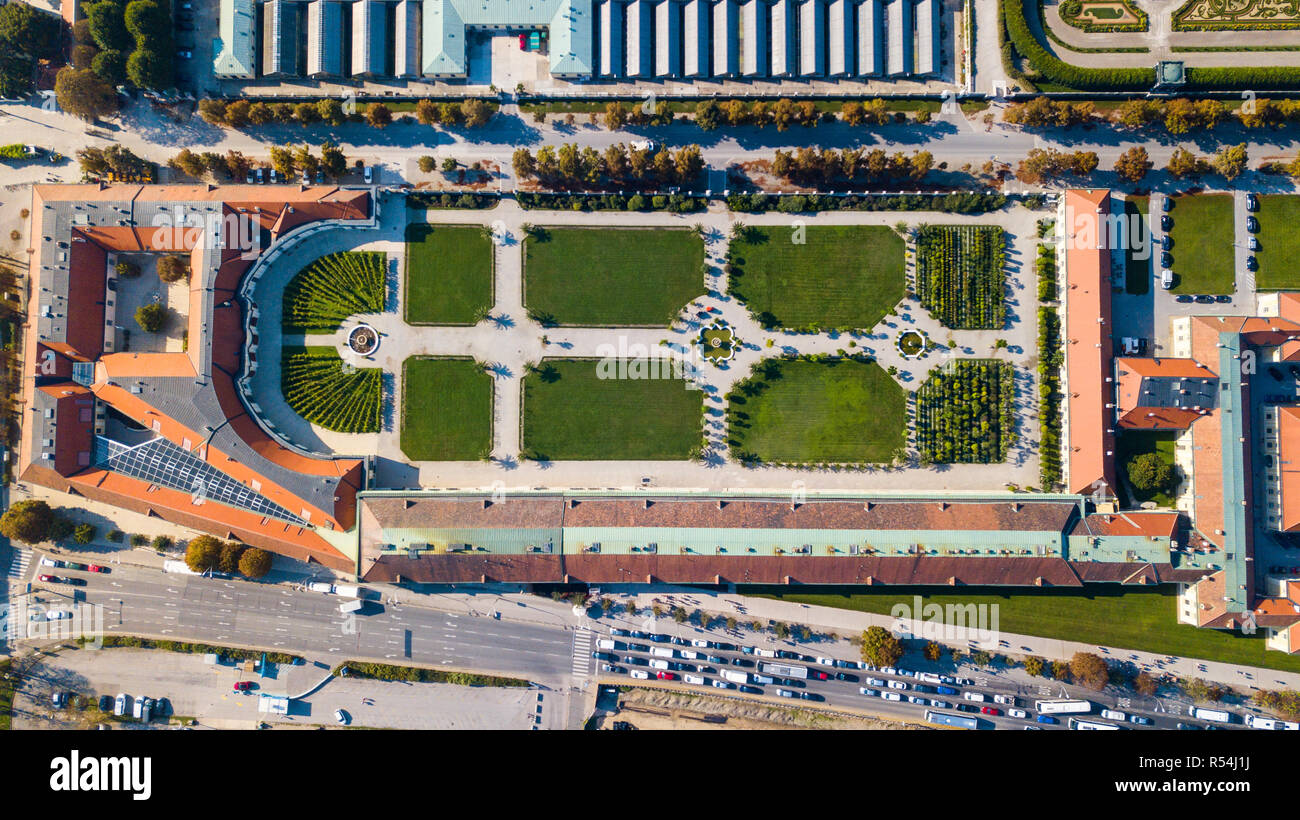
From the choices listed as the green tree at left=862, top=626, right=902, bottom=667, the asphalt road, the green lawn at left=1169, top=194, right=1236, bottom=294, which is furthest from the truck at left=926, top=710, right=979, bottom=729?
the green lawn at left=1169, top=194, right=1236, bottom=294

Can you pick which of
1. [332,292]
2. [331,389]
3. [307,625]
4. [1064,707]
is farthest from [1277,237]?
[307,625]

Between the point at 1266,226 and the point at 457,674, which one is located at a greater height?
the point at 1266,226

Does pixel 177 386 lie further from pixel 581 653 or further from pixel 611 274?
pixel 581 653

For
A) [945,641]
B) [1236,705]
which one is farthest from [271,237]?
[1236,705]

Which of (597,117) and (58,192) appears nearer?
(58,192)

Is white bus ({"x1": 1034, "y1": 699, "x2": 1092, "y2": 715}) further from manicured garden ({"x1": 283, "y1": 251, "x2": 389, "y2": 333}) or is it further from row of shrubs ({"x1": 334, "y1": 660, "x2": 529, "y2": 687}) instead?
manicured garden ({"x1": 283, "y1": 251, "x2": 389, "y2": 333})

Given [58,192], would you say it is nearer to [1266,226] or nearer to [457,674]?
[457,674]

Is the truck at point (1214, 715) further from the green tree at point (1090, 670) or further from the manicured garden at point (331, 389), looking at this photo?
the manicured garden at point (331, 389)
